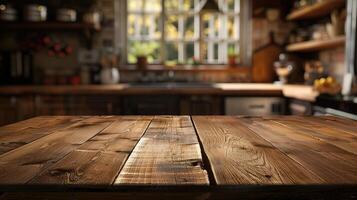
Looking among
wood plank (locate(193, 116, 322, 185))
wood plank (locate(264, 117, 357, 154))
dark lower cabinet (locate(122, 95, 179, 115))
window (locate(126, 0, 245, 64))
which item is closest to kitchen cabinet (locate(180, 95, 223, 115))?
dark lower cabinet (locate(122, 95, 179, 115))

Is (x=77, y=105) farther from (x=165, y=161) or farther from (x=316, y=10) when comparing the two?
(x=165, y=161)

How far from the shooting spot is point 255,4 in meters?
4.25

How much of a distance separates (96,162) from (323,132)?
2.45ft

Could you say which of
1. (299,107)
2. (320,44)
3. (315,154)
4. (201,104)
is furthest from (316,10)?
(315,154)

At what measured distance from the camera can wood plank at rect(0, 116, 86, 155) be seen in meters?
1.04

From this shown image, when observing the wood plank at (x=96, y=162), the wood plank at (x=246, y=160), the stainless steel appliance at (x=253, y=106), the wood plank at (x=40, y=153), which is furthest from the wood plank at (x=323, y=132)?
the stainless steel appliance at (x=253, y=106)

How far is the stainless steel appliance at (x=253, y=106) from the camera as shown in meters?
3.42

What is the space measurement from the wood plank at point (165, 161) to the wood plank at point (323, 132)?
0.36 metres

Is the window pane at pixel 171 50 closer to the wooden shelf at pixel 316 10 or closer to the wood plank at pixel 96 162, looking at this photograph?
the wooden shelf at pixel 316 10

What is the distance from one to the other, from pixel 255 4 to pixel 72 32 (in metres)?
1.94

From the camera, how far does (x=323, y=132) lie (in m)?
1.24

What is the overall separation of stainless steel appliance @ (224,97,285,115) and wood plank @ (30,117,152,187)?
224 centimetres
